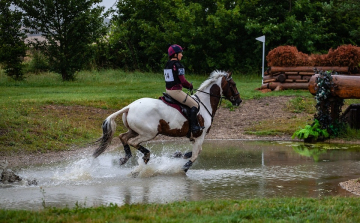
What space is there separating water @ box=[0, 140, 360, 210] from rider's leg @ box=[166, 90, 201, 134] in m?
0.85

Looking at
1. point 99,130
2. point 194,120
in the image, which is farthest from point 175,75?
point 99,130

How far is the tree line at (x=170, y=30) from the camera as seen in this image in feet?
94.3

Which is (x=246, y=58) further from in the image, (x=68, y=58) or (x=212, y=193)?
(x=212, y=193)

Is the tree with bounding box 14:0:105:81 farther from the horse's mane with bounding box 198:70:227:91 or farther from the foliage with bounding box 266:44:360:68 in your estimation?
the horse's mane with bounding box 198:70:227:91

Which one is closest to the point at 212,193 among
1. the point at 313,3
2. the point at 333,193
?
the point at 333,193

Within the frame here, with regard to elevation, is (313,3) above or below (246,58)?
above

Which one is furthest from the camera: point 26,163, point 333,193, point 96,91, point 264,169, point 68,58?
point 68,58

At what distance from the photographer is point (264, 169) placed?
11711 mm

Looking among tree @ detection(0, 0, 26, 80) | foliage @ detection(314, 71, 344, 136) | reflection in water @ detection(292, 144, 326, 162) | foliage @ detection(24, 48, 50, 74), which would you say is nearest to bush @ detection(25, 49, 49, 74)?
foliage @ detection(24, 48, 50, 74)

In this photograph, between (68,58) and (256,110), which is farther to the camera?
(68,58)

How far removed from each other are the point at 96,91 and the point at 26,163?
36.9 ft

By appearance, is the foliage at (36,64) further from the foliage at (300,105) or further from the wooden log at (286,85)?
the foliage at (300,105)

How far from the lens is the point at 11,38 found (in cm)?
2827

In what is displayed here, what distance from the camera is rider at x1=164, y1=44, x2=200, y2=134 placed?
11367 mm
